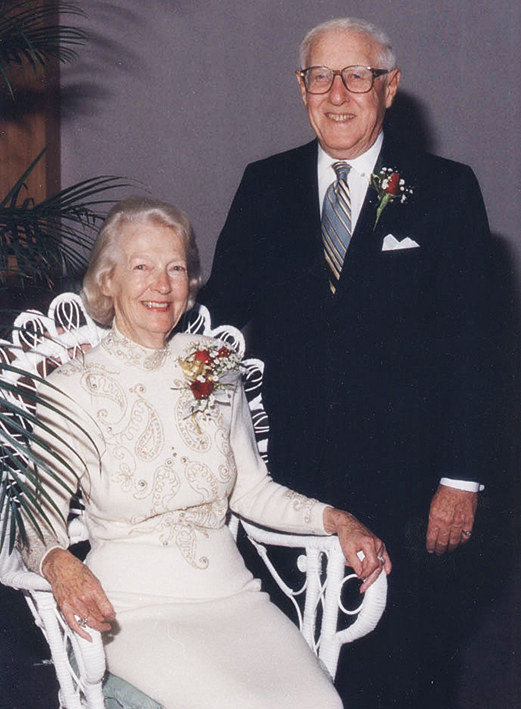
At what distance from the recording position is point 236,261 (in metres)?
2.51

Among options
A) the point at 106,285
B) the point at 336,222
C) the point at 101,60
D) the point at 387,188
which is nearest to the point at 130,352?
the point at 106,285

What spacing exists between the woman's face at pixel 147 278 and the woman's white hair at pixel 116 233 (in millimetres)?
13

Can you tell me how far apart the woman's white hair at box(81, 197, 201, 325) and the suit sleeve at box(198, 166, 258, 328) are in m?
0.38

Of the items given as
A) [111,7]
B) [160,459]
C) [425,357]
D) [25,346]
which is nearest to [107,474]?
[160,459]

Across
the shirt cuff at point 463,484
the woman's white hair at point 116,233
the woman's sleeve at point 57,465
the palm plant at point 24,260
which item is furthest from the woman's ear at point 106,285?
the shirt cuff at point 463,484

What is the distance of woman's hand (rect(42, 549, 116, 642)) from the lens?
5.48 ft

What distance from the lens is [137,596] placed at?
191 cm

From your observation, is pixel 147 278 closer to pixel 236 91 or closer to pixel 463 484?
pixel 463 484

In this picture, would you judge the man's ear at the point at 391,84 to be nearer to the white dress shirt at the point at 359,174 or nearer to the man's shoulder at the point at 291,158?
the white dress shirt at the point at 359,174

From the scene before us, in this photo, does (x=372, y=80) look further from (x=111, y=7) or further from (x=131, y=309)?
(x=111, y=7)

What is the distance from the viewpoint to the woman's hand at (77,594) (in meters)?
1.67

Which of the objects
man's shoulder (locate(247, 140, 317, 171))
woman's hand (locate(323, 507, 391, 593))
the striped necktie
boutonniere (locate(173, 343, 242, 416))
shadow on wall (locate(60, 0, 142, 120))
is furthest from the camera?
shadow on wall (locate(60, 0, 142, 120))

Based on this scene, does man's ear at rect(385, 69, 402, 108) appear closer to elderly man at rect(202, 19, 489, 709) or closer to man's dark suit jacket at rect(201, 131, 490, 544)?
elderly man at rect(202, 19, 489, 709)

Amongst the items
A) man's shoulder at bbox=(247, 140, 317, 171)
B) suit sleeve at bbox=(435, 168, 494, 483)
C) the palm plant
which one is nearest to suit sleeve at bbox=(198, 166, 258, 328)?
man's shoulder at bbox=(247, 140, 317, 171)
